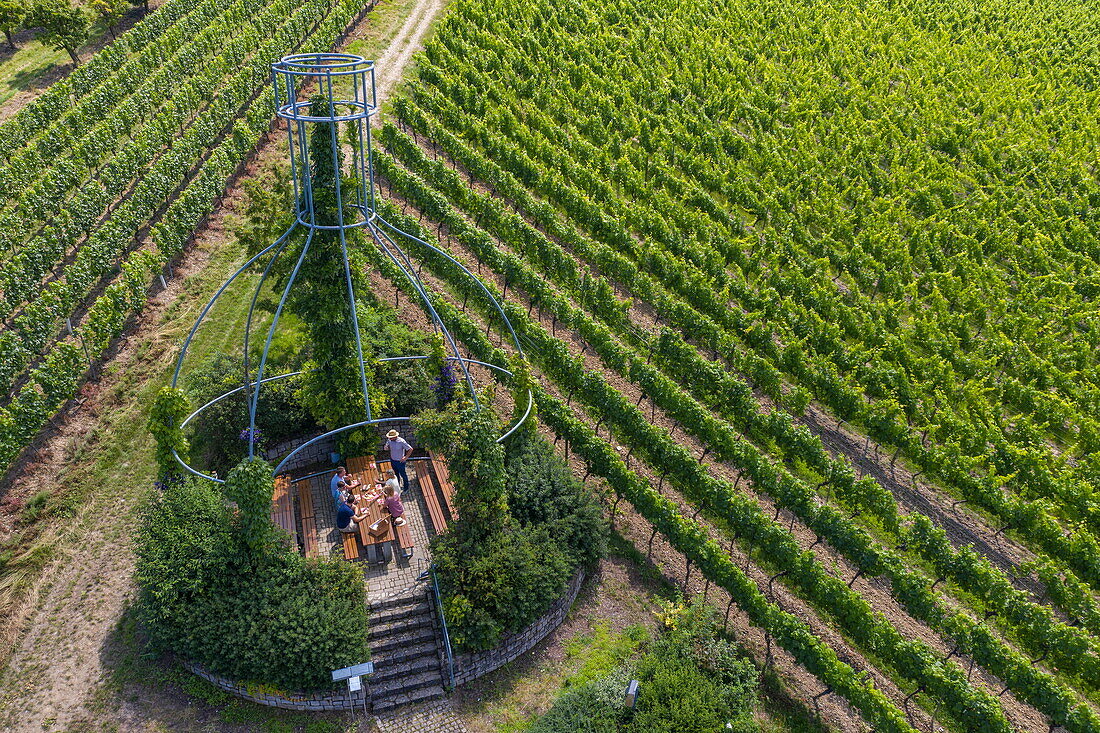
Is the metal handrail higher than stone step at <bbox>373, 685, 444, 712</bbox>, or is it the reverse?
the metal handrail

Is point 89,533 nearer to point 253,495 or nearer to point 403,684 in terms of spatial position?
point 253,495

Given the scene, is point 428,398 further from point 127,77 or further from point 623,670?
point 127,77

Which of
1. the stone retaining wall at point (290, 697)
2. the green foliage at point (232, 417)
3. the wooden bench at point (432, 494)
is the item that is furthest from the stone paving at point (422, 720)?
the green foliage at point (232, 417)

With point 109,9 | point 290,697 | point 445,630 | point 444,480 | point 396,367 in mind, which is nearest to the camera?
point 290,697

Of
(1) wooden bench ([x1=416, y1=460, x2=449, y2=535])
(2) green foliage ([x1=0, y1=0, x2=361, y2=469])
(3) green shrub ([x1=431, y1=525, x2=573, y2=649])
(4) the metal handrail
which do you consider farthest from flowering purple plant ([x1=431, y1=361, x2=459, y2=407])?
(2) green foliage ([x1=0, y1=0, x2=361, y2=469])

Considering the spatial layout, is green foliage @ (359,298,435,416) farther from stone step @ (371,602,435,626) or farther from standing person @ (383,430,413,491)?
stone step @ (371,602,435,626)

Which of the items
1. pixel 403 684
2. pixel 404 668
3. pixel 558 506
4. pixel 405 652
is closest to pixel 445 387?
pixel 558 506
